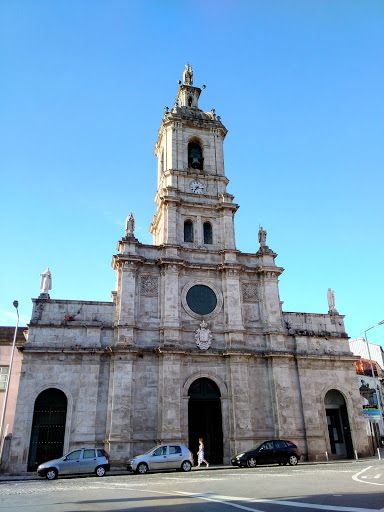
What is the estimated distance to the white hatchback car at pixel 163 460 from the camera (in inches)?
782

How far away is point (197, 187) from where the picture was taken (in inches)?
1313

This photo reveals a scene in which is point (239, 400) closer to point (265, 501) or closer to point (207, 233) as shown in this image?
point (207, 233)

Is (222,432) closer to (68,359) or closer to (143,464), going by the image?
(143,464)

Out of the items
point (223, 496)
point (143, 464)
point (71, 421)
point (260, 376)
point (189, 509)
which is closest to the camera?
point (189, 509)

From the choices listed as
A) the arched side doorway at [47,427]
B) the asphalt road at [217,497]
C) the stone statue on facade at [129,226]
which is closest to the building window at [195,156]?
the stone statue on facade at [129,226]

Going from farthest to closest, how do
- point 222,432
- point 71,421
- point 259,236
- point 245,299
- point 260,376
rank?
point 259,236
point 245,299
point 260,376
point 222,432
point 71,421

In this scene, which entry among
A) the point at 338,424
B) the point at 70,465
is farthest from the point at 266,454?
the point at 70,465

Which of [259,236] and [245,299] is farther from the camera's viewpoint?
[259,236]

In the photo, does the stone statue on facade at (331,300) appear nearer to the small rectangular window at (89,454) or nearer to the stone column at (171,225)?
the stone column at (171,225)

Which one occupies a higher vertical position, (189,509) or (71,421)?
Answer: (71,421)

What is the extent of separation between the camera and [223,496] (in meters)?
10.9

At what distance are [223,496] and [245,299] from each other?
19.9m

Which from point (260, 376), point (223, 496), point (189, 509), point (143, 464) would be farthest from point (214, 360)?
point (189, 509)

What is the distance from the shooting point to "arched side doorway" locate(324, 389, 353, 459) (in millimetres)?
28506
